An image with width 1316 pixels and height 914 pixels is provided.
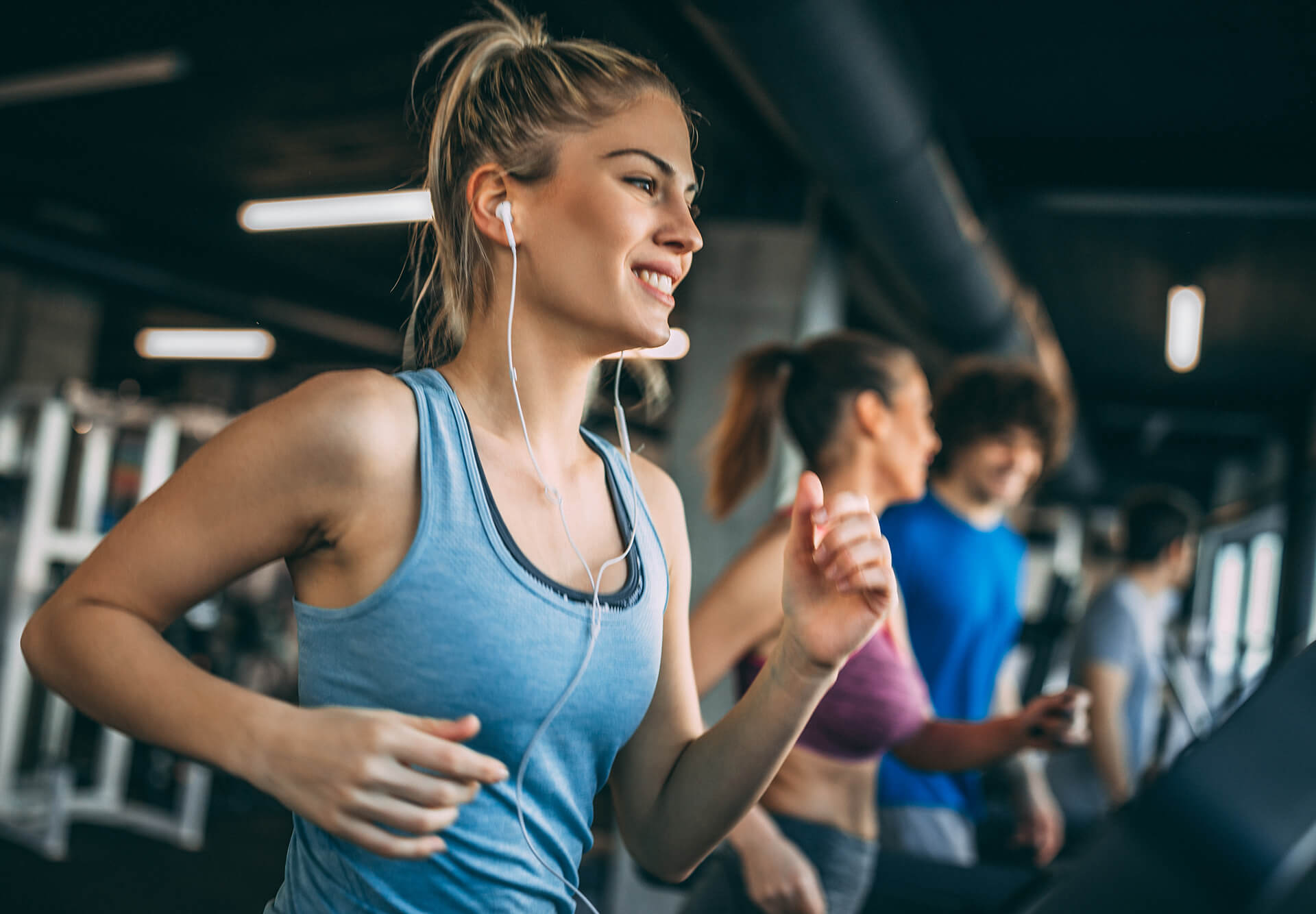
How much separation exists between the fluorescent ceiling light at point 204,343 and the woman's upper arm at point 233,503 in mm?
9595

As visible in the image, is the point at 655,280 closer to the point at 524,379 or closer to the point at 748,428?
the point at 524,379

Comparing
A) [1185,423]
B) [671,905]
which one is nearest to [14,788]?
[671,905]

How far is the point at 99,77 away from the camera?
4531 millimetres

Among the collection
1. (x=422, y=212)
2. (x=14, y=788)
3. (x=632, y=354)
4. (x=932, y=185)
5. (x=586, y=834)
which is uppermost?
(x=932, y=185)

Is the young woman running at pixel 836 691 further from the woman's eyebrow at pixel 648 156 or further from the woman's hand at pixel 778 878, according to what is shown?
the woman's eyebrow at pixel 648 156

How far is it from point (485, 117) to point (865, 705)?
915 mm

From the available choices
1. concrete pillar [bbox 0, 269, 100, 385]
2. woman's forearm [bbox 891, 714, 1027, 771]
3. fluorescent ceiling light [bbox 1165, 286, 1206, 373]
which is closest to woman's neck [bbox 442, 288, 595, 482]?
woman's forearm [bbox 891, 714, 1027, 771]

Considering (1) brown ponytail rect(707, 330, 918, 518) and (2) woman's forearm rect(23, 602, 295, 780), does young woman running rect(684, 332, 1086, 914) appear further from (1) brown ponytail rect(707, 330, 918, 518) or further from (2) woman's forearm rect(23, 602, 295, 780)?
(2) woman's forearm rect(23, 602, 295, 780)

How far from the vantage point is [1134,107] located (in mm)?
4199

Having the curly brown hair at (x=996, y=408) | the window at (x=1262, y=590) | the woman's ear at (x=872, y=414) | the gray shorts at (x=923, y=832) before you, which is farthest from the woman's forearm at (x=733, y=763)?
the window at (x=1262, y=590)

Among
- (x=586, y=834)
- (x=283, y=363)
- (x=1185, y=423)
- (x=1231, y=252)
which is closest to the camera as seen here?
(x=586, y=834)

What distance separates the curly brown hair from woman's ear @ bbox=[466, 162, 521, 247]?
1.62 metres

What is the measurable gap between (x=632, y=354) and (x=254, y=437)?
329 mm

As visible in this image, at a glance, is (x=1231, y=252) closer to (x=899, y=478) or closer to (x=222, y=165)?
(x=899, y=478)
